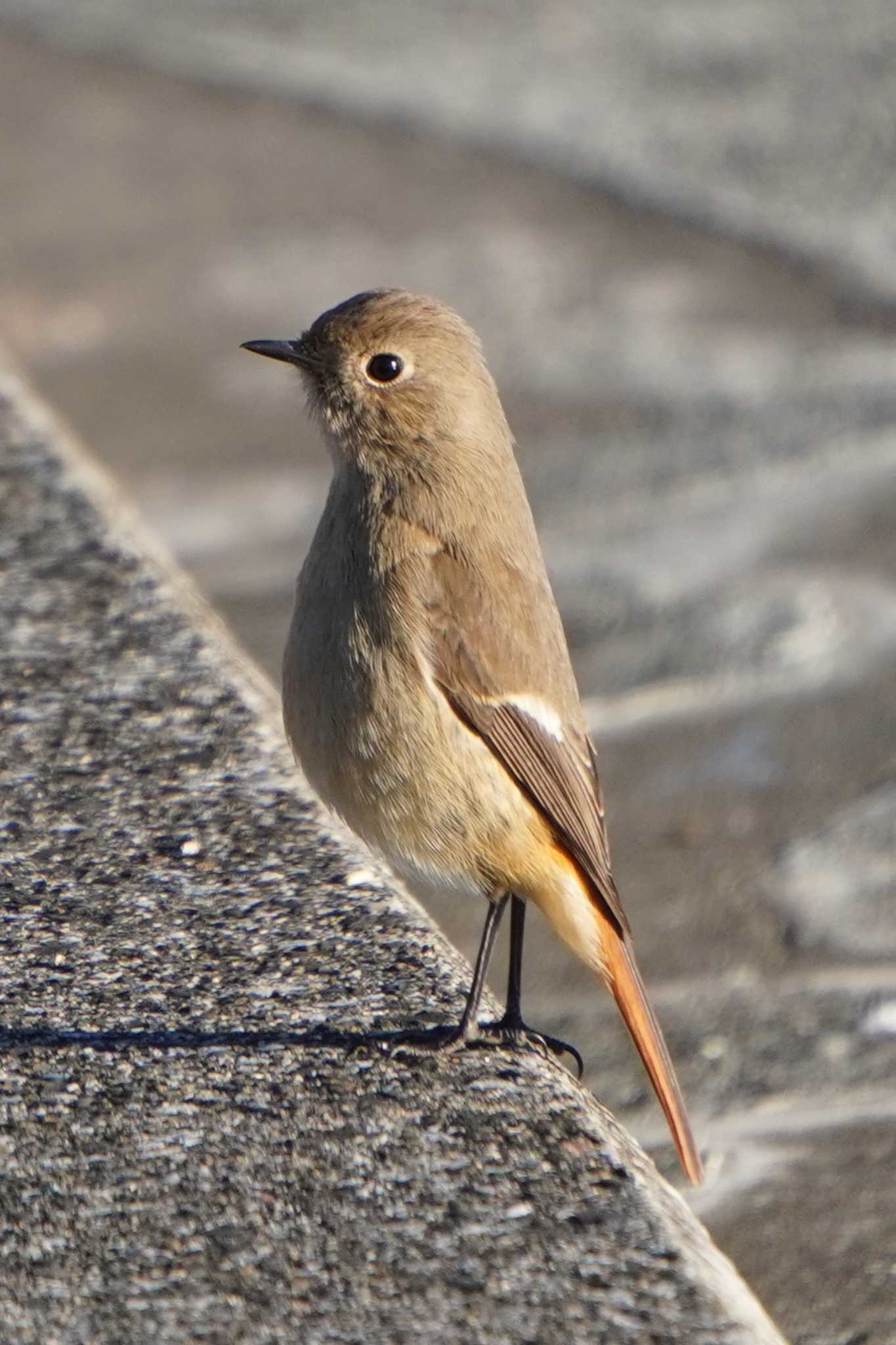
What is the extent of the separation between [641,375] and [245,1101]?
6.05 meters

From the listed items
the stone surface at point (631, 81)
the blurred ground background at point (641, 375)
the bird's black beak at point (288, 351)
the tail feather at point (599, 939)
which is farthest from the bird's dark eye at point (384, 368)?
the stone surface at point (631, 81)

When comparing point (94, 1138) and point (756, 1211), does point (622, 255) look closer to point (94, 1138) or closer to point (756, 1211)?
point (756, 1211)

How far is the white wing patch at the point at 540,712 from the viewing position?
11.1ft

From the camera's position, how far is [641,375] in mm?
8297

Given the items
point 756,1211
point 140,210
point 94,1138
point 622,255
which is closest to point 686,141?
point 622,255

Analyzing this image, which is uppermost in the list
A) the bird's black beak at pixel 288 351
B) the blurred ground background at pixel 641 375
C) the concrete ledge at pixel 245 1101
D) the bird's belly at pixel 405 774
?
the blurred ground background at pixel 641 375

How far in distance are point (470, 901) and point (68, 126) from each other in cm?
607

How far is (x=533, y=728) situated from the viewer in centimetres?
337

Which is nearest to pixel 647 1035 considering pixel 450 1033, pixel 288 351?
pixel 450 1033

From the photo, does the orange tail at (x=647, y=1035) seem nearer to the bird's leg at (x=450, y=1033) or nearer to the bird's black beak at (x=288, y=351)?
the bird's leg at (x=450, y=1033)

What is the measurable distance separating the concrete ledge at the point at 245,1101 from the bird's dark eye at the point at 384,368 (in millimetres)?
677

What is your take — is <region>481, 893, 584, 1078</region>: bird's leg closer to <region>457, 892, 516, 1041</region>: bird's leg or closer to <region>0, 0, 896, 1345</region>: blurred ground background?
<region>457, 892, 516, 1041</region>: bird's leg

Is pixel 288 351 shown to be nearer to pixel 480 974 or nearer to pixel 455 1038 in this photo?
pixel 480 974

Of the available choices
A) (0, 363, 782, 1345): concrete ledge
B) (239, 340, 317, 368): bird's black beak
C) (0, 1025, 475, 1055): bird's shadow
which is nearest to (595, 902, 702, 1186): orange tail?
(0, 363, 782, 1345): concrete ledge
